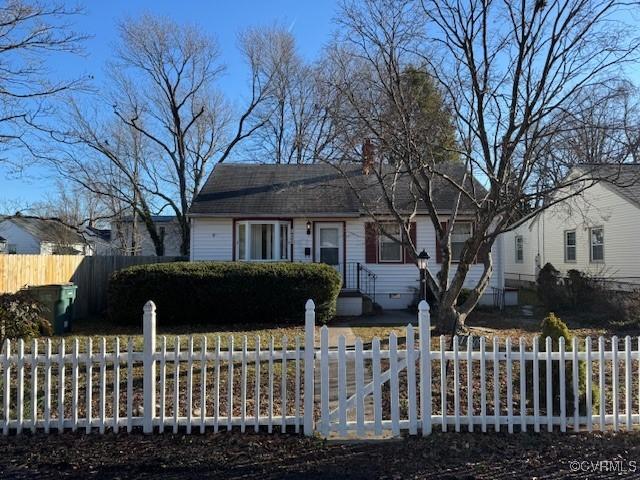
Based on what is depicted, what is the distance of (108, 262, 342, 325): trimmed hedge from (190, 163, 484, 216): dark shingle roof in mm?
4059

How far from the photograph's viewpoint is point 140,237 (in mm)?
32500

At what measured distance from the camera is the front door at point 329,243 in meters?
16.0

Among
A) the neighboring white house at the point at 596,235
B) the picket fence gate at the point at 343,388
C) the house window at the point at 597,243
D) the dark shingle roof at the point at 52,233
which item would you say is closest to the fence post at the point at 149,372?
the picket fence gate at the point at 343,388

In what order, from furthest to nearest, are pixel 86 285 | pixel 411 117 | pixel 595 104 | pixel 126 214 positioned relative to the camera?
Answer: pixel 126 214
pixel 86 285
pixel 411 117
pixel 595 104

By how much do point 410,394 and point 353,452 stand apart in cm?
77

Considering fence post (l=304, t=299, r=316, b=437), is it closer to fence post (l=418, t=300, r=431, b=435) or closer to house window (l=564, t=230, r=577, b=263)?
fence post (l=418, t=300, r=431, b=435)

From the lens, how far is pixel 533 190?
9578 millimetres

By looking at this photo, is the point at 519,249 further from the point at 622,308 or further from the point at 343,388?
the point at 343,388

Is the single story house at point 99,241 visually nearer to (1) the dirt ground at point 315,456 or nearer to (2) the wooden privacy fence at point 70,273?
(2) the wooden privacy fence at point 70,273

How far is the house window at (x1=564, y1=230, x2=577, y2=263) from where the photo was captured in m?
19.9

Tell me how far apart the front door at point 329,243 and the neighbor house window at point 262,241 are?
102 centimetres

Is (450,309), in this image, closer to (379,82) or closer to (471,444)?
(379,82)

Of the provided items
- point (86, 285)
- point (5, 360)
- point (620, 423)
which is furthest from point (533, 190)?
point (86, 285)

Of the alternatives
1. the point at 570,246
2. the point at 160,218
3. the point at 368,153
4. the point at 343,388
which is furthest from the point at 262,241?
the point at 160,218
